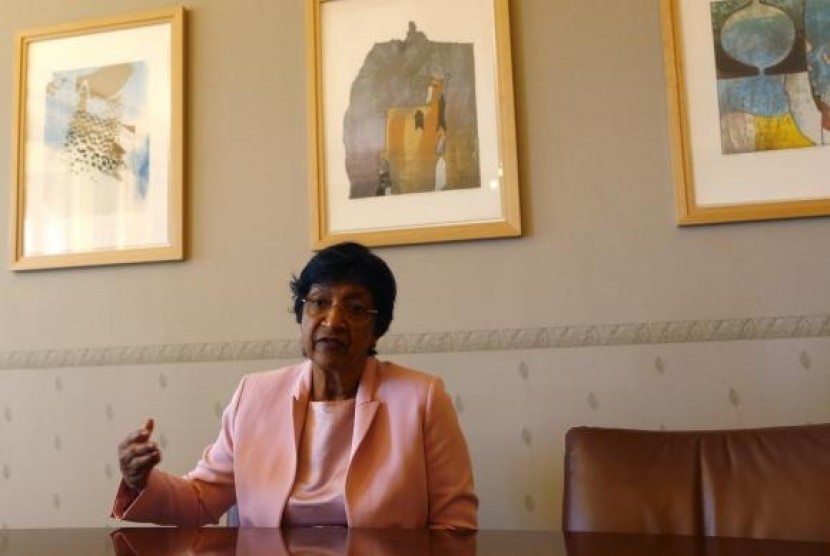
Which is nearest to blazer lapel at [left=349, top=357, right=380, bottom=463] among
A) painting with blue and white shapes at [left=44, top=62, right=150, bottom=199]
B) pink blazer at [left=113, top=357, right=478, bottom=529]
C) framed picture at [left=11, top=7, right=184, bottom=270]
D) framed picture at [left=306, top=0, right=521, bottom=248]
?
pink blazer at [left=113, top=357, right=478, bottom=529]

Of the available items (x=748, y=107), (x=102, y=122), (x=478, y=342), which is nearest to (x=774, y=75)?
(x=748, y=107)

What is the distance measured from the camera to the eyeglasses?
1.58 m

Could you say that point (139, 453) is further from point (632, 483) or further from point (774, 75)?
point (774, 75)

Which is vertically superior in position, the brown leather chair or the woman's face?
the woman's face

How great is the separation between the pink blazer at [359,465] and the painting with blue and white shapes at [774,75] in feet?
3.59

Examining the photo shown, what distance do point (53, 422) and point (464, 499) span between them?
1.42 m

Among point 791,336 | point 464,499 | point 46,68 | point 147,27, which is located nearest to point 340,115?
point 147,27

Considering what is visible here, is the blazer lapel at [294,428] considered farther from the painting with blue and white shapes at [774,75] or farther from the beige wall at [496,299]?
the painting with blue and white shapes at [774,75]

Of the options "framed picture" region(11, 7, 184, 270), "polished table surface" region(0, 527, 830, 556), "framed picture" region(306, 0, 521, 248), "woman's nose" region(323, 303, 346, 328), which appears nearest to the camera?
"polished table surface" region(0, 527, 830, 556)

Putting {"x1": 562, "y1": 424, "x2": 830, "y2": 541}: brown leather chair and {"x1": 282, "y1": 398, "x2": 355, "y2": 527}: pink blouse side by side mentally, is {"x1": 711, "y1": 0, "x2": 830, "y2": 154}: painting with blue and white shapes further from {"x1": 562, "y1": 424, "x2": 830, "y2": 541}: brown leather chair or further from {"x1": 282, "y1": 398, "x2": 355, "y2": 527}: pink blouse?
{"x1": 282, "y1": 398, "x2": 355, "y2": 527}: pink blouse

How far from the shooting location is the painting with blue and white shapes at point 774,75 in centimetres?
191

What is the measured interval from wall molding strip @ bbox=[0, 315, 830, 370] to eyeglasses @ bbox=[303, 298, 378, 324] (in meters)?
0.49

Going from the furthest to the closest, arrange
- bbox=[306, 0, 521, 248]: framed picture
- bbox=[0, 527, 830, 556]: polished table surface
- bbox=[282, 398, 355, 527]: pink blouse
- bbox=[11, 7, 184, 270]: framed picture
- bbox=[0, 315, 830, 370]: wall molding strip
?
bbox=[11, 7, 184, 270]: framed picture, bbox=[306, 0, 521, 248]: framed picture, bbox=[0, 315, 830, 370]: wall molding strip, bbox=[282, 398, 355, 527]: pink blouse, bbox=[0, 527, 830, 556]: polished table surface

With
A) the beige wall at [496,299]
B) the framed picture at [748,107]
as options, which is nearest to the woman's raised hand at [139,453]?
the beige wall at [496,299]
